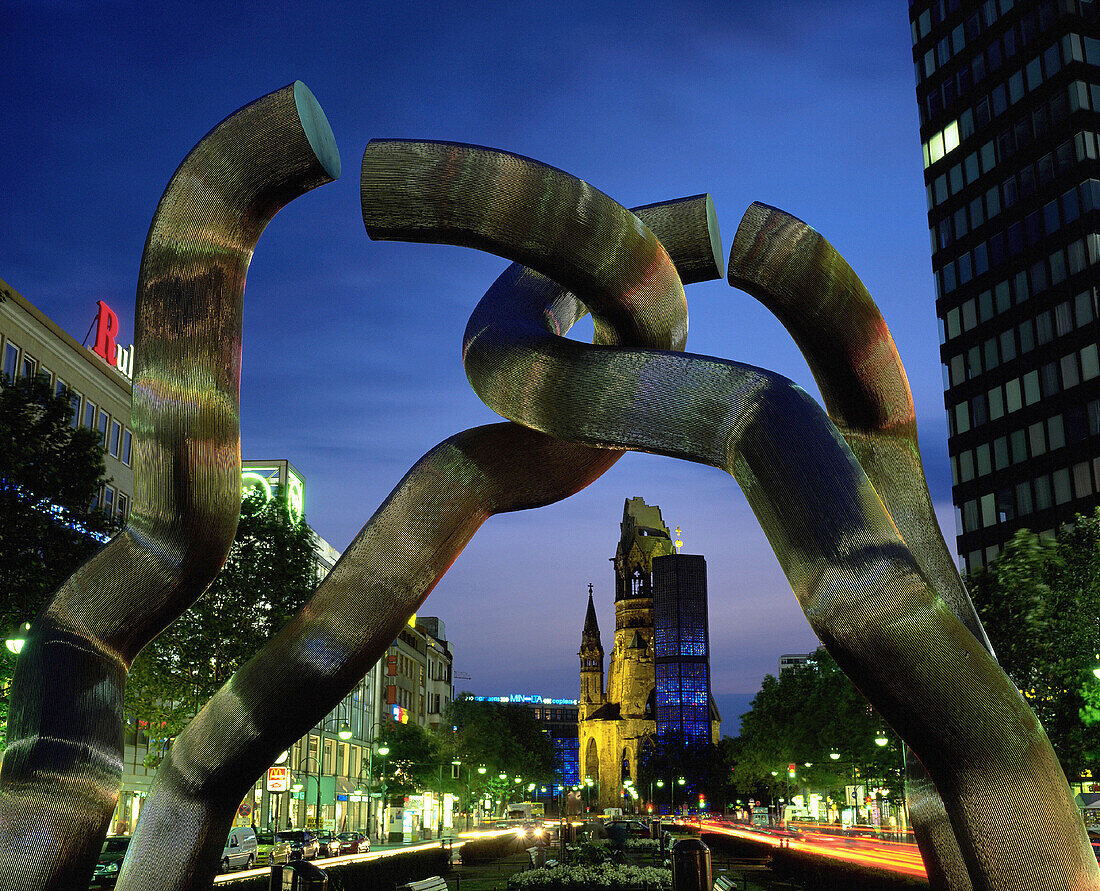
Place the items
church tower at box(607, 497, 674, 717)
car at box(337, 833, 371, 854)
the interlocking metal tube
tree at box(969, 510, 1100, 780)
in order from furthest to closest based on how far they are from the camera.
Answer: church tower at box(607, 497, 674, 717)
car at box(337, 833, 371, 854)
tree at box(969, 510, 1100, 780)
the interlocking metal tube

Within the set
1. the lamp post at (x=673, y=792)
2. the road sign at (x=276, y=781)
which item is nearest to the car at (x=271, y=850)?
the road sign at (x=276, y=781)

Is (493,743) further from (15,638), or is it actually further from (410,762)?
(15,638)

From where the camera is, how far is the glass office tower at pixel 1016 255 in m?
66.7

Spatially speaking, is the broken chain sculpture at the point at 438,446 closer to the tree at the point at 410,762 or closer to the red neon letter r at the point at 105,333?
the red neon letter r at the point at 105,333

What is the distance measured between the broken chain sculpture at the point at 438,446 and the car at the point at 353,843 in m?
37.8

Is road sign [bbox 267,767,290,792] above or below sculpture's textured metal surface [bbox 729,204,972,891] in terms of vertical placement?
below

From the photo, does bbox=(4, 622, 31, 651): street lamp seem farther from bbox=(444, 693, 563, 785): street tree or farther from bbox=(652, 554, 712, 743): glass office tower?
bbox=(652, 554, 712, 743): glass office tower

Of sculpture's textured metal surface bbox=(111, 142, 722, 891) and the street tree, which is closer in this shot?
sculpture's textured metal surface bbox=(111, 142, 722, 891)

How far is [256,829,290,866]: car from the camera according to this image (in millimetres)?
36375

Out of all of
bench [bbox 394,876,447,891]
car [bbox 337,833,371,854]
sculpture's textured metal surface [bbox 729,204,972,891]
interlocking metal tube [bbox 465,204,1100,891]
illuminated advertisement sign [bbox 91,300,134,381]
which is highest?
illuminated advertisement sign [bbox 91,300,134,381]

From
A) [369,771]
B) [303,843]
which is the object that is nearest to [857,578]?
[303,843]

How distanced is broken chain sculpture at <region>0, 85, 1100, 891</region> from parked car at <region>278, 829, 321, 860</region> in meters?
29.6

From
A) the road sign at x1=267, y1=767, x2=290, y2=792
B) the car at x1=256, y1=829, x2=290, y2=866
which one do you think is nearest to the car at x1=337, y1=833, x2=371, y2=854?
the car at x1=256, y1=829, x2=290, y2=866

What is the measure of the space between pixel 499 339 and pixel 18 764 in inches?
224
